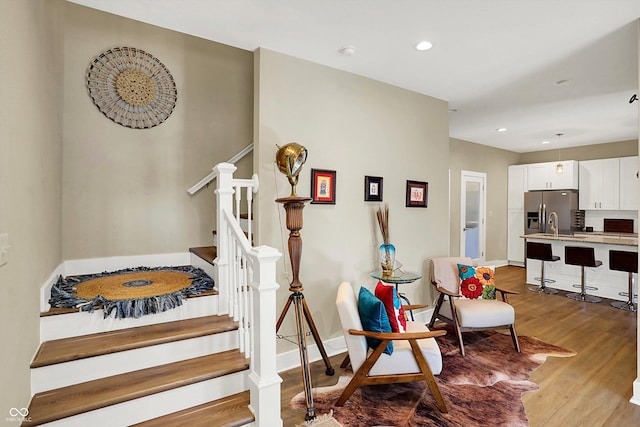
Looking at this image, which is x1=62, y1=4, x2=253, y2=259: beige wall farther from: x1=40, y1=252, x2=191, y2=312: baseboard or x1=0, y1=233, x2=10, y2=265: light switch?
x1=0, y1=233, x2=10, y2=265: light switch

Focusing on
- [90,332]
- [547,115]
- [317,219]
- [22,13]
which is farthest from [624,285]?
[22,13]

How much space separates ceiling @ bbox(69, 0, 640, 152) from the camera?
2256 millimetres

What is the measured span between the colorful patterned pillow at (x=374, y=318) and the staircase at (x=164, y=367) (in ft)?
2.51

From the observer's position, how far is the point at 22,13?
1.68 meters

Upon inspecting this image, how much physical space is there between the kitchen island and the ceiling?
2.15 m

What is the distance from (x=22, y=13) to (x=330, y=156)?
224 cm

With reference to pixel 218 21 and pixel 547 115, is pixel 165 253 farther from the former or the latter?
pixel 547 115

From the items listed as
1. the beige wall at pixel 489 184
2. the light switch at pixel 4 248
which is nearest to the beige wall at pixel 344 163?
the light switch at pixel 4 248

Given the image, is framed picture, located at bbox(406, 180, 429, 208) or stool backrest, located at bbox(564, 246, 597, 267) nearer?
framed picture, located at bbox(406, 180, 429, 208)

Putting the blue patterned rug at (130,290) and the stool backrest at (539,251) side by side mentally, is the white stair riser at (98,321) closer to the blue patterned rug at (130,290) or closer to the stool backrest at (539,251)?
the blue patterned rug at (130,290)

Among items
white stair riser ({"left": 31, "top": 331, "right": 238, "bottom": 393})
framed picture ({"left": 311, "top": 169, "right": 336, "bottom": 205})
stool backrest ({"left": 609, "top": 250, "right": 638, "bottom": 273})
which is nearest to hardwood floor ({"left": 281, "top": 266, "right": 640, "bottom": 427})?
stool backrest ({"left": 609, "top": 250, "right": 638, "bottom": 273})

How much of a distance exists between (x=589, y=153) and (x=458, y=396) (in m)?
6.99

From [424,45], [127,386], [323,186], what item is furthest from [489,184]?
[127,386]

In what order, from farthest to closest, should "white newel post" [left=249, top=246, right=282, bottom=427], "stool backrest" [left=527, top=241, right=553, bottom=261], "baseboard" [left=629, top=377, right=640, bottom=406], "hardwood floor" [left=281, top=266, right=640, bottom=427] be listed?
"stool backrest" [left=527, top=241, right=553, bottom=261], "baseboard" [left=629, top=377, right=640, bottom=406], "hardwood floor" [left=281, top=266, right=640, bottom=427], "white newel post" [left=249, top=246, right=282, bottom=427]
